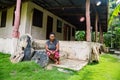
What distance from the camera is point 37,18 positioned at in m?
12.5

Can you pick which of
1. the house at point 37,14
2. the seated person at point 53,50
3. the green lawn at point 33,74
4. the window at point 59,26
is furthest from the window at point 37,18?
the green lawn at point 33,74

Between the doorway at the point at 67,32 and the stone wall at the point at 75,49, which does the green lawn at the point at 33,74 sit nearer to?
the stone wall at the point at 75,49

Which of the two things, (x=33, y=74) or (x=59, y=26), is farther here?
(x=59, y=26)

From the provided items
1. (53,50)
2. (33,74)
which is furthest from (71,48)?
(33,74)

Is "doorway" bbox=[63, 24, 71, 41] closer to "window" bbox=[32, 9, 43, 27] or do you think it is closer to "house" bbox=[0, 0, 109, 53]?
"house" bbox=[0, 0, 109, 53]

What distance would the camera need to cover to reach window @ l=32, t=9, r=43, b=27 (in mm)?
12113

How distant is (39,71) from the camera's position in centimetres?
604

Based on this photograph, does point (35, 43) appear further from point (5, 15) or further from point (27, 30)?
point (5, 15)

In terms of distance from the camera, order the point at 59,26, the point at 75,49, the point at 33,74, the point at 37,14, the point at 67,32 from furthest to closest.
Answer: the point at 67,32, the point at 59,26, the point at 37,14, the point at 75,49, the point at 33,74

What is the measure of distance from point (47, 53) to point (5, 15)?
26.1ft

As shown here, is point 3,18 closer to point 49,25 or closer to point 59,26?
point 49,25

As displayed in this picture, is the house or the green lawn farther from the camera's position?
the house

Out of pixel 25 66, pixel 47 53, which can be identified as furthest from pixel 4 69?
pixel 47 53

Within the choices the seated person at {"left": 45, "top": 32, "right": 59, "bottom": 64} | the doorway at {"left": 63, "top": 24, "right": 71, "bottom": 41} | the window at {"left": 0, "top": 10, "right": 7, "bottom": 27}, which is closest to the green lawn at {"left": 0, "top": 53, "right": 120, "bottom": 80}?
the seated person at {"left": 45, "top": 32, "right": 59, "bottom": 64}
